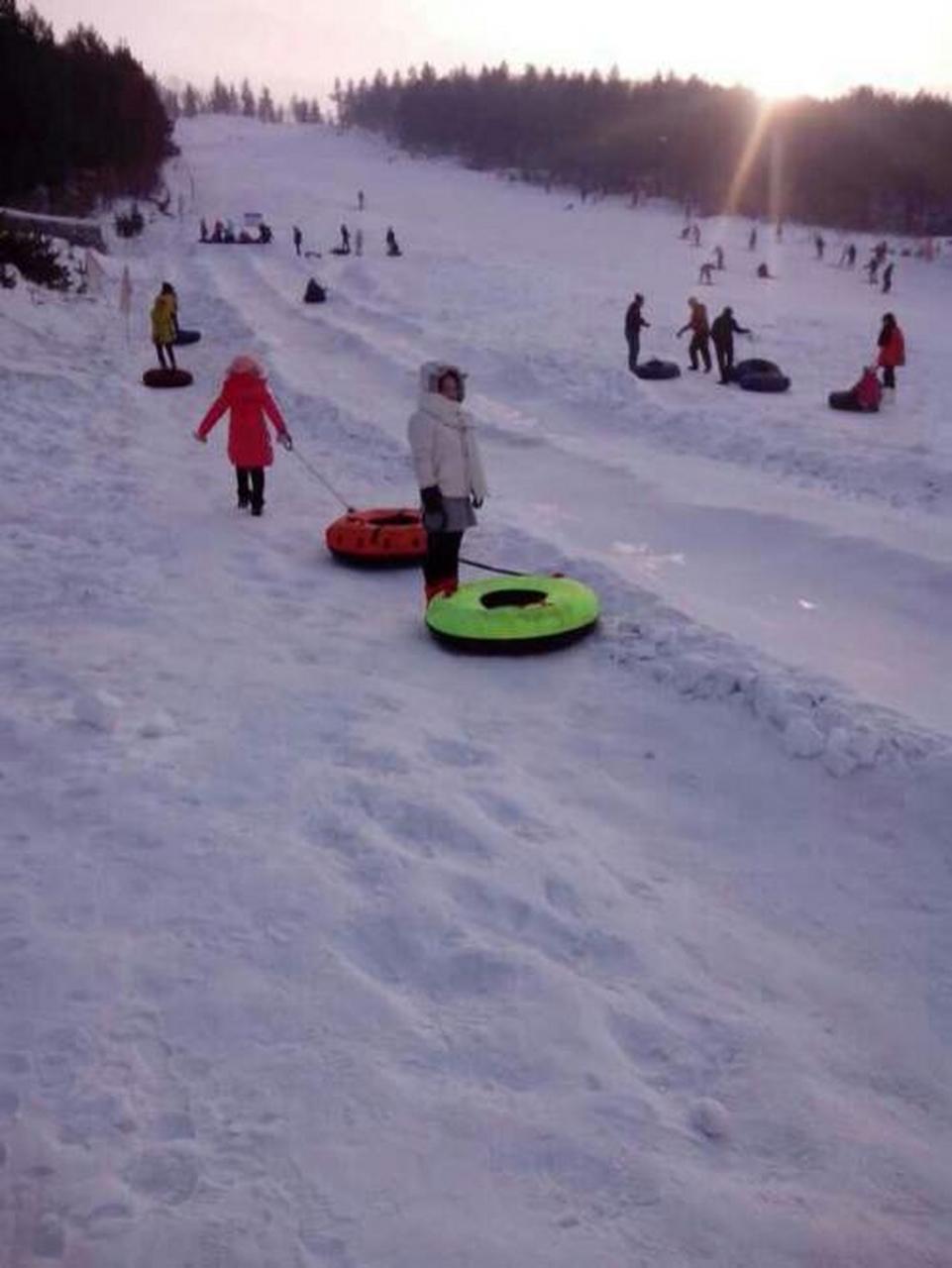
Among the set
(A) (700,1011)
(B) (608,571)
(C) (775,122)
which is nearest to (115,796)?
(A) (700,1011)

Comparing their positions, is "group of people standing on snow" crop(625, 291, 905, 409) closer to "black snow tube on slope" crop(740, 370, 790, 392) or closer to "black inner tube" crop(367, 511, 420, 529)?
"black snow tube on slope" crop(740, 370, 790, 392)

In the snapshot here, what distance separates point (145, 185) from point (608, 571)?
2356 inches

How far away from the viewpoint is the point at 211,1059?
3219mm

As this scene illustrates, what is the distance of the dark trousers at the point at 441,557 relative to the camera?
726 centimetres

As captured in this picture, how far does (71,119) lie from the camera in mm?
39906

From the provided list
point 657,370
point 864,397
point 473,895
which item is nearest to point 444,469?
point 473,895

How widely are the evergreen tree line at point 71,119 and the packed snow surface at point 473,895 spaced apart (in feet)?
90.7

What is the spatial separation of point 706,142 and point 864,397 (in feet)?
246

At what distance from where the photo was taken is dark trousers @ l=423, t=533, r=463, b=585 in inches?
286

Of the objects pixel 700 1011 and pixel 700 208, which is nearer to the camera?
pixel 700 1011

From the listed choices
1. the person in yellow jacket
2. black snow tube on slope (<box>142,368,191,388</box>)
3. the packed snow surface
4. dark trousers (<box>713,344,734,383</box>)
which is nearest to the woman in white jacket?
the packed snow surface

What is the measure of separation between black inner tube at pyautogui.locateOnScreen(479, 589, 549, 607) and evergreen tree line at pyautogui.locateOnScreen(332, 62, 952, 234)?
70.1 m

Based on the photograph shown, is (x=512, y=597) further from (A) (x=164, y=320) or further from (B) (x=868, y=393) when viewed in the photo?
(A) (x=164, y=320)

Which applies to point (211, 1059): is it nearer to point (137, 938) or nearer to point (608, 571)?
point (137, 938)
